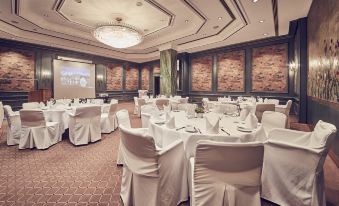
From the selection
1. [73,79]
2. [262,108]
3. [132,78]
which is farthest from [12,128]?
[132,78]

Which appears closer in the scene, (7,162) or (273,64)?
(7,162)

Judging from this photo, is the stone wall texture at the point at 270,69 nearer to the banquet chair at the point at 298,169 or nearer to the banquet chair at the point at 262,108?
the banquet chair at the point at 262,108

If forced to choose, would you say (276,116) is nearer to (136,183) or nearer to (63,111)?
(136,183)

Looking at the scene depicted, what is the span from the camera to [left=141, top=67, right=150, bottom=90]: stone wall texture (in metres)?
13.8

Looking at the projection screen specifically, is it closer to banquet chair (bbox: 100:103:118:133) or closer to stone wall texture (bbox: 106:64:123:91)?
stone wall texture (bbox: 106:64:123:91)

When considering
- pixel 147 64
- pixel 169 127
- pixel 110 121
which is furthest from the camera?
pixel 147 64

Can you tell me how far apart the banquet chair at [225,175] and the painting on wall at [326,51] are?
2.48 meters

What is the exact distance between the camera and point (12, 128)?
153 inches

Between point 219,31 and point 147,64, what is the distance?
7.69m

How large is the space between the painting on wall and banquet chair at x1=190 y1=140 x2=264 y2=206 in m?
2.48

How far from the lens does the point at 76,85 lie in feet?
33.6

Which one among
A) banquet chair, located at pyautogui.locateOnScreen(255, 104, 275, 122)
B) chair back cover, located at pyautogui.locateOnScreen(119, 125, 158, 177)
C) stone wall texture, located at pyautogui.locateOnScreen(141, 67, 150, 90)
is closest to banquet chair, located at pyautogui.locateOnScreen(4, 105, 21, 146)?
chair back cover, located at pyautogui.locateOnScreen(119, 125, 158, 177)

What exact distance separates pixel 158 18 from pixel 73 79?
6.84 metres

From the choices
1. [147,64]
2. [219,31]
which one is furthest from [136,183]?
[147,64]
